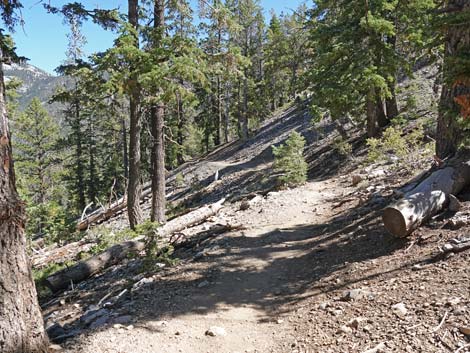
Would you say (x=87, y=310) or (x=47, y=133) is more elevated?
(x=47, y=133)

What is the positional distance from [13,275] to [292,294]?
152 inches

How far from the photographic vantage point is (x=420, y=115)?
17.1 meters

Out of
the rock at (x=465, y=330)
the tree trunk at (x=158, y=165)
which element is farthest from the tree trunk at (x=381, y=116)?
the rock at (x=465, y=330)

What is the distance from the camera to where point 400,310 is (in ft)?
14.5

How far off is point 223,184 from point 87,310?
1489 centimetres

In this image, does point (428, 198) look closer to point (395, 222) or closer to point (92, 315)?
point (395, 222)

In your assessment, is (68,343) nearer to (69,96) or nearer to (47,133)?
(69,96)

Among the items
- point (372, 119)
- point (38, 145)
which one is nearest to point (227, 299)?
point (372, 119)

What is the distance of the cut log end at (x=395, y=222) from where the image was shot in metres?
5.95

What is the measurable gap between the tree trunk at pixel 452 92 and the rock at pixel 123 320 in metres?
5.43

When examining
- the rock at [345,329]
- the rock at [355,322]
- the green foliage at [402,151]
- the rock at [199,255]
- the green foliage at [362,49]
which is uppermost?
the green foliage at [362,49]

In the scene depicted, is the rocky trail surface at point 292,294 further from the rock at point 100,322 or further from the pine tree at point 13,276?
the pine tree at point 13,276

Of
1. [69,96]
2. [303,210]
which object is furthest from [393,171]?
[69,96]

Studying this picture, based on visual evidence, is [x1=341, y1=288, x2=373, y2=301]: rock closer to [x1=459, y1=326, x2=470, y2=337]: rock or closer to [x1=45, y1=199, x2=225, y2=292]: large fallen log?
[x1=459, y1=326, x2=470, y2=337]: rock
